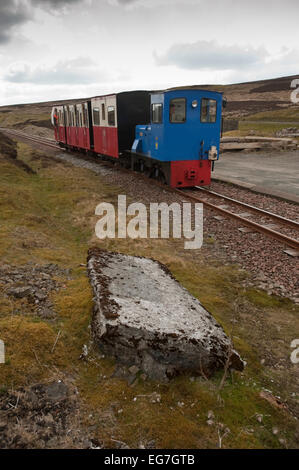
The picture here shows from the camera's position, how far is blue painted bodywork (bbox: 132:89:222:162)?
508 inches

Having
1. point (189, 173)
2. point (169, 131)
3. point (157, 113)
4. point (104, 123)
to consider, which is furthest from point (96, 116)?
point (189, 173)

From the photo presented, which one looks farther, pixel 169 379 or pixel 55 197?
pixel 55 197

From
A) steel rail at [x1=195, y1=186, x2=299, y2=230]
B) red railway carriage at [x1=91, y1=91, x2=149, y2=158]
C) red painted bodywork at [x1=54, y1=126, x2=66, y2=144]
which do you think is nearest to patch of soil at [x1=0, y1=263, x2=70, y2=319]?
steel rail at [x1=195, y1=186, x2=299, y2=230]

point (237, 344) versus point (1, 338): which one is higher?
point (1, 338)

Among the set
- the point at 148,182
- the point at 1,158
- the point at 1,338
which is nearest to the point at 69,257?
the point at 1,338

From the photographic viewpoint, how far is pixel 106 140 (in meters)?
18.8

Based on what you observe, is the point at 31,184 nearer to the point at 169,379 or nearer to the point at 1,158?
the point at 1,158

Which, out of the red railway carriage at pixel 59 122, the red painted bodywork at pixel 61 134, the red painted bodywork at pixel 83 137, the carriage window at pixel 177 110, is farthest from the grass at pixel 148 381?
A: the red painted bodywork at pixel 61 134

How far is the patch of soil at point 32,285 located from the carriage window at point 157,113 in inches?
356

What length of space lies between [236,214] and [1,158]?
623 inches

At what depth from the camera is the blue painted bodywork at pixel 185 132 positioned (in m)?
12.9

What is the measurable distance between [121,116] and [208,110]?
5.11 meters

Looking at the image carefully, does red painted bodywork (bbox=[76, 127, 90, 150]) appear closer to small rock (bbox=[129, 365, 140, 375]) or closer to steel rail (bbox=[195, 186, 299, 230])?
steel rail (bbox=[195, 186, 299, 230])

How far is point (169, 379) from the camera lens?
3.71 meters
